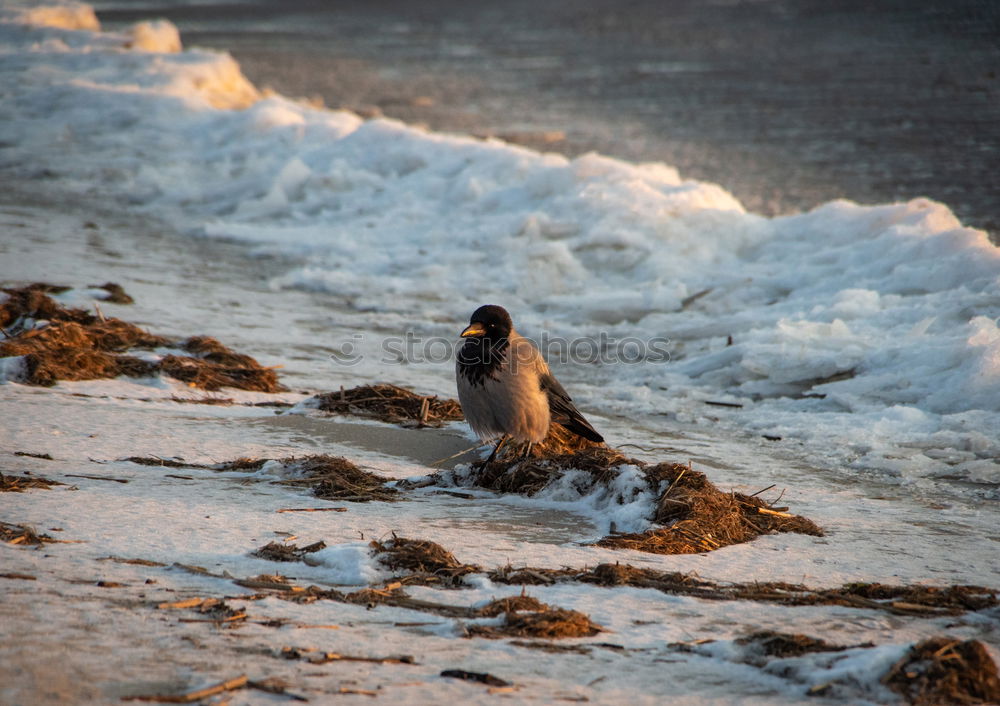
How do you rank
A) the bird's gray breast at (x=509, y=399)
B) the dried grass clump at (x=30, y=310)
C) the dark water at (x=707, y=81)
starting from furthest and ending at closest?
the dark water at (x=707, y=81)
the dried grass clump at (x=30, y=310)
the bird's gray breast at (x=509, y=399)

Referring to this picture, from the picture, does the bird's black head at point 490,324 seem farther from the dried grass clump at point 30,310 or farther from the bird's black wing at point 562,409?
the dried grass clump at point 30,310

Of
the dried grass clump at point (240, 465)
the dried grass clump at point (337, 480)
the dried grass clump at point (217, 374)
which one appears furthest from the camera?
the dried grass clump at point (217, 374)

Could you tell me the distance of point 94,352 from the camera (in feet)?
19.5

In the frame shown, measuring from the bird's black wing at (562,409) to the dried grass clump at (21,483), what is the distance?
240cm

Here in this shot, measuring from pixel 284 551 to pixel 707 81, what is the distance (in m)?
18.1

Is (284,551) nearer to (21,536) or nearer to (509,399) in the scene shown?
(21,536)

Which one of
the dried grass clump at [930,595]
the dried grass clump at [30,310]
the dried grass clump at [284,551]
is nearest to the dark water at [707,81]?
the dried grass clump at [30,310]

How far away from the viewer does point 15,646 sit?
280 cm

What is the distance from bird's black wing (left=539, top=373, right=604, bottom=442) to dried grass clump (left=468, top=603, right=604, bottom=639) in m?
2.27

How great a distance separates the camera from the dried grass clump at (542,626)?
316 cm

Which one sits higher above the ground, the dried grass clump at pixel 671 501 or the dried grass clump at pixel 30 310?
the dried grass clump at pixel 30 310

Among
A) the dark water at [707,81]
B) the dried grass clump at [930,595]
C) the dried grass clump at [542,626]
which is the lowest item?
the dried grass clump at [542,626]

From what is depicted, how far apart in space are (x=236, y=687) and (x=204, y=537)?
121 centimetres

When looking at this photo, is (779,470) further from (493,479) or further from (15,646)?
(15,646)
